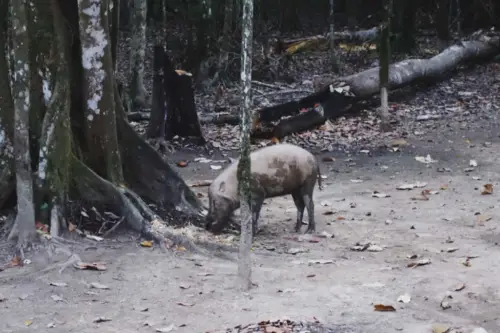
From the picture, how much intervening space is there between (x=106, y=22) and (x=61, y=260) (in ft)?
8.55

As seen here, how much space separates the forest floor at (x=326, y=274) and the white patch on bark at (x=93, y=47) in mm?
1451

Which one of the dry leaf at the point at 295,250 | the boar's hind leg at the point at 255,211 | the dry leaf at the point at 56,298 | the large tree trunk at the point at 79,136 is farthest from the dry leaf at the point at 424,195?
the dry leaf at the point at 56,298

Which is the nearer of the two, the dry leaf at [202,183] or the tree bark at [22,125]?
the tree bark at [22,125]

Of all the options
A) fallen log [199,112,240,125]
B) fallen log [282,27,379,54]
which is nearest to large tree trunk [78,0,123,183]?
fallen log [199,112,240,125]

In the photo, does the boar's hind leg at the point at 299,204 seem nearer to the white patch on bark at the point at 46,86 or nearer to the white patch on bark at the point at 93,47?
the white patch on bark at the point at 93,47

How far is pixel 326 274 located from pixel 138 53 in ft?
35.9

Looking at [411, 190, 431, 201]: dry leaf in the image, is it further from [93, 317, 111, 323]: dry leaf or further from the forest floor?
[93, 317, 111, 323]: dry leaf

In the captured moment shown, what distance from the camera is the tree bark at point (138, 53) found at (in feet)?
53.6

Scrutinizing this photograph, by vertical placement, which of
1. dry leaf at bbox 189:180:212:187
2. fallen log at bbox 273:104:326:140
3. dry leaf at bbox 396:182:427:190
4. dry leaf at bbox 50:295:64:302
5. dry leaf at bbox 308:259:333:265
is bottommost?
dry leaf at bbox 308:259:333:265

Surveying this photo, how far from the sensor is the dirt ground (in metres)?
5.53

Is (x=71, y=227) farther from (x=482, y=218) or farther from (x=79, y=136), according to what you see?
(x=482, y=218)

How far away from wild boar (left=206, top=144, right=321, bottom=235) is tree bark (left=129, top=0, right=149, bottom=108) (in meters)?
8.57

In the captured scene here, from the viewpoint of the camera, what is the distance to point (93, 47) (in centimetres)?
780

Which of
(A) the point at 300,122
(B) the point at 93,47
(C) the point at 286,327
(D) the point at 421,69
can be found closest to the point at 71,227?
(B) the point at 93,47
